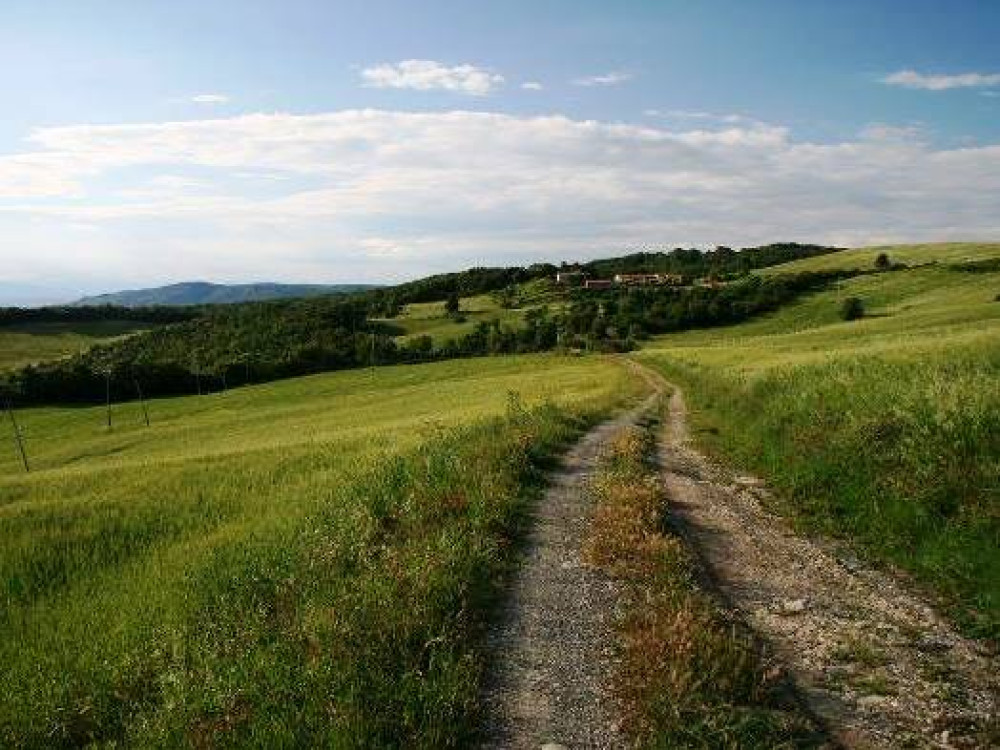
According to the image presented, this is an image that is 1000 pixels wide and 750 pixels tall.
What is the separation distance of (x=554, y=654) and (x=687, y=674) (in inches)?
61.2

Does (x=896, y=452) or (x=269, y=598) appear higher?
(x=896, y=452)

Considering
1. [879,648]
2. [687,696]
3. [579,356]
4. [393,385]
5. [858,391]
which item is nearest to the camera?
[687,696]

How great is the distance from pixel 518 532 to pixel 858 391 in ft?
35.3

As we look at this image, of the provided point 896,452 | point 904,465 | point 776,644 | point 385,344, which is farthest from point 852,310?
point 776,644

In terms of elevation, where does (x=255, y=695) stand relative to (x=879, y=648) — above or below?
above

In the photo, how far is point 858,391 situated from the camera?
19.5 meters

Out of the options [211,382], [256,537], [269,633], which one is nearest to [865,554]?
[269,633]

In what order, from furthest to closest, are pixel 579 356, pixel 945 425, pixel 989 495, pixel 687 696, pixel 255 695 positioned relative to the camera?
pixel 579 356, pixel 945 425, pixel 989 495, pixel 255 695, pixel 687 696

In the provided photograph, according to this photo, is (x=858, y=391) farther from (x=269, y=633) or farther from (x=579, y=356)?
(x=579, y=356)

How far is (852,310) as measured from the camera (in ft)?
338

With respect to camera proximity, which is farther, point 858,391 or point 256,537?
point 858,391

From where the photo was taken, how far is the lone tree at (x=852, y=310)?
102 meters

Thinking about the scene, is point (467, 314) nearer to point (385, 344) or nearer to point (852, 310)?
point (385, 344)

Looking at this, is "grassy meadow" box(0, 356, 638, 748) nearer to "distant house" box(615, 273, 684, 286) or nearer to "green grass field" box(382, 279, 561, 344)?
"green grass field" box(382, 279, 561, 344)
